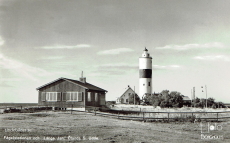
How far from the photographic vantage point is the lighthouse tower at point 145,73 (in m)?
50.4

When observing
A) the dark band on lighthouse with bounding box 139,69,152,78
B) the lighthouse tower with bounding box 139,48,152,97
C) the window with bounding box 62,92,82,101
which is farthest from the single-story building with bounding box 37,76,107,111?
the lighthouse tower with bounding box 139,48,152,97

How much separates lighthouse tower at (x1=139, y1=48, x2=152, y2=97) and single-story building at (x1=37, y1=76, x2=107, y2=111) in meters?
20.3

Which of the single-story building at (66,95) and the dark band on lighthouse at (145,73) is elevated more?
the dark band on lighthouse at (145,73)

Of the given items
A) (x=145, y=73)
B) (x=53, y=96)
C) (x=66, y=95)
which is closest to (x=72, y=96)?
(x=66, y=95)

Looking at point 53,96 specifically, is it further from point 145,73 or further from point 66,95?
point 145,73

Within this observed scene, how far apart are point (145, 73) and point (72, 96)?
2258 centimetres

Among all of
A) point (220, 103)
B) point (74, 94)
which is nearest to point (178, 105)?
point (220, 103)

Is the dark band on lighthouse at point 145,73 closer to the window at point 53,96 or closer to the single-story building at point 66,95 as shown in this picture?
the single-story building at point 66,95

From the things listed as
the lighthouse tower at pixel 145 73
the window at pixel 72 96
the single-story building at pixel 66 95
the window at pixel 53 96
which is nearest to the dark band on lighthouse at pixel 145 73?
the lighthouse tower at pixel 145 73

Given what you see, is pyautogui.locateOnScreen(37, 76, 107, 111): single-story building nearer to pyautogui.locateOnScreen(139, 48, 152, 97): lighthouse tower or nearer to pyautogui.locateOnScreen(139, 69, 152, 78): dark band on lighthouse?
pyautogui.locateOnScreen(139, 69, 152, 78): dark band on lighthouse

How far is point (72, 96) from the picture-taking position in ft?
99.7

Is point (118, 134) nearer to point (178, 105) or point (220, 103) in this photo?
point (178, 105)

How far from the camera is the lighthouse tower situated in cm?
5041

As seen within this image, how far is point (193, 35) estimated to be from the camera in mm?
21078
